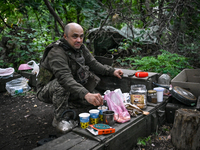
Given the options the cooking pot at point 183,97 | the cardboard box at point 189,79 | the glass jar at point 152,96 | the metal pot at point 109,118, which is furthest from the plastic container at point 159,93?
the metal pot at point 109,118

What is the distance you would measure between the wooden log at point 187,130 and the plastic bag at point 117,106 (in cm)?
68

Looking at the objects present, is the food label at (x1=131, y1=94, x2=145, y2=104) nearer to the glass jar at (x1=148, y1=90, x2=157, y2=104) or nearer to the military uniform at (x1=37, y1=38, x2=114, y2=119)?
the glass jar at (x1=148, y1=90, x2=157, y2=104)

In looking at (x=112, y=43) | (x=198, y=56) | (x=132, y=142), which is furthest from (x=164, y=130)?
(x=112, y=43)

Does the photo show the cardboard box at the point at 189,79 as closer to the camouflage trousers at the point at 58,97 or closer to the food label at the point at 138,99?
the food label at the point at 138,99

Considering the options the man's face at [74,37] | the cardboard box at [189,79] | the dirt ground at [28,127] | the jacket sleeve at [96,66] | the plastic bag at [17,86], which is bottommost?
the dirt ground at [28,127]

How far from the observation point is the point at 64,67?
255cm

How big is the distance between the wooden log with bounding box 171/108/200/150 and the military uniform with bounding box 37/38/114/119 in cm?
131

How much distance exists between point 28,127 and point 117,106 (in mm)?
1839


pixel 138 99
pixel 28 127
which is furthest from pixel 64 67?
pixel 28 127

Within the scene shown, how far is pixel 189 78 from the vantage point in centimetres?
409

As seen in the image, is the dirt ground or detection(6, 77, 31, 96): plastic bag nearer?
the dirt ground

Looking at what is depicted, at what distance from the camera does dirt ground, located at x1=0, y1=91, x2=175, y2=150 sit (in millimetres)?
2596

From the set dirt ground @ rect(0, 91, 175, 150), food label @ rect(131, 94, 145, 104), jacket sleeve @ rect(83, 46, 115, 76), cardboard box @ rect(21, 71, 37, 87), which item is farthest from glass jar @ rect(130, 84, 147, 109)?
cardboard box @ rect(21, 71, 37, 87)

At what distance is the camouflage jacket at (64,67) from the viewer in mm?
2404
